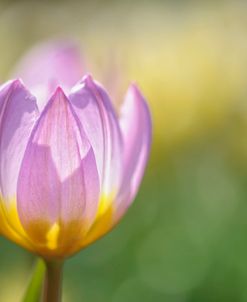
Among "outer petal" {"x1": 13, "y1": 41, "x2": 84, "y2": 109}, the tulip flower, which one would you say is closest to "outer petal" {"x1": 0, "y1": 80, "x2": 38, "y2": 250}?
the tulip flower

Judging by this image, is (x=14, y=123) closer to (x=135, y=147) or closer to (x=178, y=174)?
(x=135, y=147)

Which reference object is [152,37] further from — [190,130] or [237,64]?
[190,130]

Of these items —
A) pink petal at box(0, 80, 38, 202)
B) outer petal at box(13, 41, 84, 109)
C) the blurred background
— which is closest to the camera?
pink petal at box(0, 80, 38, 202)

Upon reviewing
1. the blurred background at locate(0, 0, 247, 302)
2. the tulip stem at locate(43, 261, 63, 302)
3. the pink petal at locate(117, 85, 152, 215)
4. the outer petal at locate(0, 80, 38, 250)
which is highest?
the outer petal at locate(0, 80, 38, 250)

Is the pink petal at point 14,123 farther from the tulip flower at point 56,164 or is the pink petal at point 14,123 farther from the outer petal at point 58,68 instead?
the outer petal at point 58,68

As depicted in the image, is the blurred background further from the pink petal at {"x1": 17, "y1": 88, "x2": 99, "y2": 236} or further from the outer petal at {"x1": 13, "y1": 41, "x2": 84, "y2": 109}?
the pink petal at {"x1": 17, "y1": 88, "x2": 99, "y2": 236}

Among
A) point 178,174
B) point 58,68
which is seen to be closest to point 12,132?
point 58,68

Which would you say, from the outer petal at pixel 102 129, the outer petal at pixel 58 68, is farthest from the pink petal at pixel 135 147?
the outer petal at pixel 58 68

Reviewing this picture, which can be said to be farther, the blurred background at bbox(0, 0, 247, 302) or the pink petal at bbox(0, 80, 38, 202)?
the blurred background at bbox(0, 0, 247, 302)
